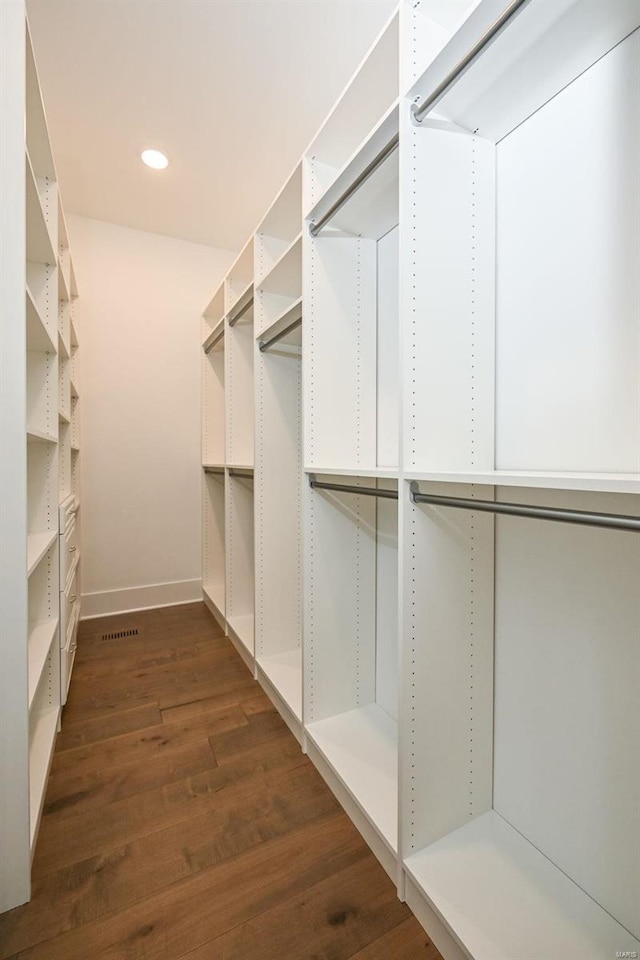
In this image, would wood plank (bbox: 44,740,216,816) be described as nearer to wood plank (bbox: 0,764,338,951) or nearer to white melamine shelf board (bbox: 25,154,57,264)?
wood plank (bbox: 0,764,338,951)

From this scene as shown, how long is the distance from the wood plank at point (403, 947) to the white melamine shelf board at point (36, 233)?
2.26 meters

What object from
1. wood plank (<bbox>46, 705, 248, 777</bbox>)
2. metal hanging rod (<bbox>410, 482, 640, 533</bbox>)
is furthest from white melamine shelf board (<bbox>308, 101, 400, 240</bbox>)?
wood plank (<bbox>46, 705, 248, 777</bbox>)

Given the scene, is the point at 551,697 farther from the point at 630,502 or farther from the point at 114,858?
the point at 114,858

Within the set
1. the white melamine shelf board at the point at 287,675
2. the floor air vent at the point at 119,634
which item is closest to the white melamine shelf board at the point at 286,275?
the white melamine shelf board at the point at 287,675

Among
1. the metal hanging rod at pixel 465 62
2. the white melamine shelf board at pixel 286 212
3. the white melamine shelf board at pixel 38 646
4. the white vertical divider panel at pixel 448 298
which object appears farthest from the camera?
the white melamine shelf board at pixel 286 212

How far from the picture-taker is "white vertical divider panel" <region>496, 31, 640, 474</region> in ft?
2.98

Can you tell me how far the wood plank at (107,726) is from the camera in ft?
5.77

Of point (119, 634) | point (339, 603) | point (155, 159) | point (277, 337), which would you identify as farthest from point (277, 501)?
point (155, 159)

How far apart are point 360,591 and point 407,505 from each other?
2.62 ft

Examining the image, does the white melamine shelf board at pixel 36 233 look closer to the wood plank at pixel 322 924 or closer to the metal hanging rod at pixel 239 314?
the metal hanging rod at pixel 239 314

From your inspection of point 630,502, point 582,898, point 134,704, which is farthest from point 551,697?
point 134,704

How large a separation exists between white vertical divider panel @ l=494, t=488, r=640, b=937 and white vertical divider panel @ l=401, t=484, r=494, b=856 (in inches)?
2.0

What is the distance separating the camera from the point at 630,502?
35.5 inches

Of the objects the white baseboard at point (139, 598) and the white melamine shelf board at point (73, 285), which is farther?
the white baseboard at point (139, 598)
